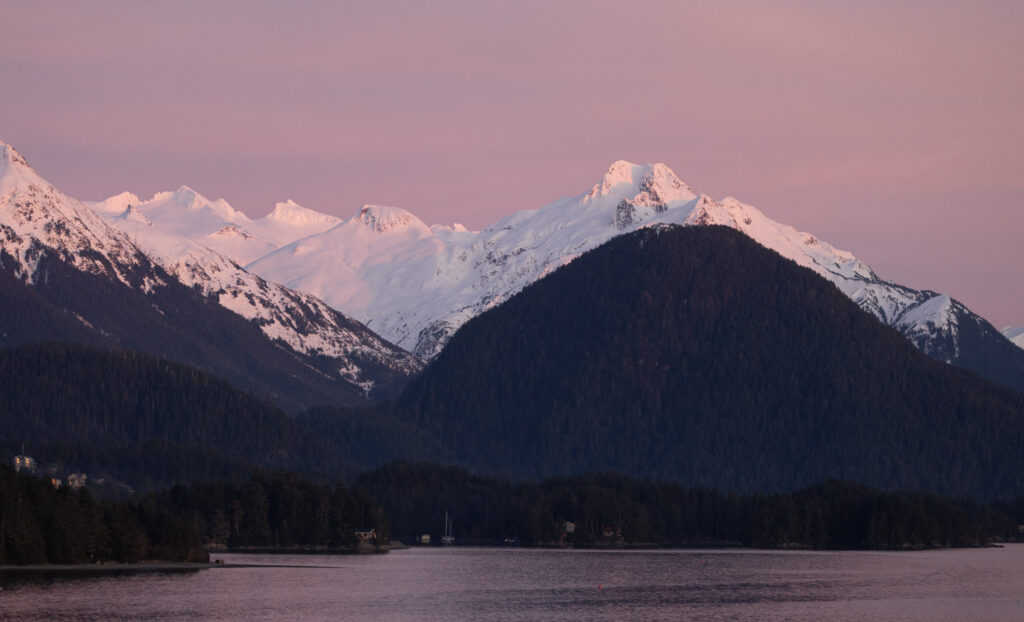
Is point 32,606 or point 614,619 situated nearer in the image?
point 32,606

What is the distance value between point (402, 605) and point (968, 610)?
66995 millimetres

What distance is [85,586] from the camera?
200 m

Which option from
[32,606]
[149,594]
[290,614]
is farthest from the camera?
[149,594]

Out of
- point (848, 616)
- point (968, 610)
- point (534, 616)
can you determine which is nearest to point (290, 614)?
point (534, 616)

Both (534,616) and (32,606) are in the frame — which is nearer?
(32,606)

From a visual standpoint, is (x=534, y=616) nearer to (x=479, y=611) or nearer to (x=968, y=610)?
(x=479, y=611)

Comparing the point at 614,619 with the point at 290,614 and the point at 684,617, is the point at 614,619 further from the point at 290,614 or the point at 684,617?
the point at 290,614

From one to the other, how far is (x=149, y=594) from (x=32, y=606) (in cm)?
2580

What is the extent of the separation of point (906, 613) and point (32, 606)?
3858 inches

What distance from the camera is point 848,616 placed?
188875 millimetres

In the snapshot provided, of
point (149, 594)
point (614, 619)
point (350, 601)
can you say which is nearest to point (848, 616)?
point (614, 619)

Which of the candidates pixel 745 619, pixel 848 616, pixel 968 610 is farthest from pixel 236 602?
pixel 968 610

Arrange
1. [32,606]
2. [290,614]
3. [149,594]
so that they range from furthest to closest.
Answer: [149,594], [290,614], [32,606]

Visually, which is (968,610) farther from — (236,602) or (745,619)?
(236,602)
